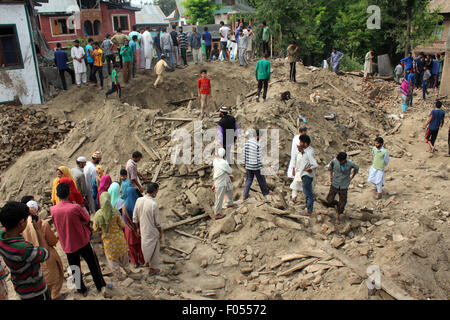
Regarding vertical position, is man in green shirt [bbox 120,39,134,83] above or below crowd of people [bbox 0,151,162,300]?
above

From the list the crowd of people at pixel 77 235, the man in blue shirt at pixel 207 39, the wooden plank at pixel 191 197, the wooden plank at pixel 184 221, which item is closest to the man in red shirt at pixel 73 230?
the crowd of people at pixel 77 235

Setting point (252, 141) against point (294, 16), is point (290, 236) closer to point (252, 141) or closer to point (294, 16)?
point (252, 141)

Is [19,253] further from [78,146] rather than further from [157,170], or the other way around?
[78,146]

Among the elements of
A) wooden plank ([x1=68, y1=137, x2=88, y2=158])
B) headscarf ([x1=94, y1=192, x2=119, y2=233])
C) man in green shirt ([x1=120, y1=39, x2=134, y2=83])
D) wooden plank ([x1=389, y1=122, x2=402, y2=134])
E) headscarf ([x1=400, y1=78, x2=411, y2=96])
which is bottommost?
wooden plank ([x1=389, y1=122, x2=402, y2=134])

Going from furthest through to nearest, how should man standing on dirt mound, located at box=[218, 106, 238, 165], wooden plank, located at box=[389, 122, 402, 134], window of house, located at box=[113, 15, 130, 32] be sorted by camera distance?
window of house, located at box=[113, 15, 130, 32], wooden plank, located at box=[389, 122, 402, 134], man standing on dirt mound, located at box=[218, 106, 238, 165]

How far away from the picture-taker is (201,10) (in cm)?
4906

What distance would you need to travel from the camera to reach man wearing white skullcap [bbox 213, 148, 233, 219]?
787cm

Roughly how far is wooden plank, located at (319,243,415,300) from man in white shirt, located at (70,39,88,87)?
496 inches

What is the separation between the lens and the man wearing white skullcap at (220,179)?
7871mm

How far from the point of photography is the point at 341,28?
105 feet

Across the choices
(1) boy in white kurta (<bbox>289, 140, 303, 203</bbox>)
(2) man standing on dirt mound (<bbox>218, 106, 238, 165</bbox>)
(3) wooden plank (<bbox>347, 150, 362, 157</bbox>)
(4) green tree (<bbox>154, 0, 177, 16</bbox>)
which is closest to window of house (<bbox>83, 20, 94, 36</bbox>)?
(2) man standing on dirt mound (<bbox>218, 106, 238, 165</bbox>)

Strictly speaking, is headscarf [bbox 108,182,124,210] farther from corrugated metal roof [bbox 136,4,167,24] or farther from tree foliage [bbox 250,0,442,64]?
corrugated metal roof [bbox 136,4,167,24]

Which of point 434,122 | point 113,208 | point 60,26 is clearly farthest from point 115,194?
point 60,26

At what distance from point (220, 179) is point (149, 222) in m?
2.36
